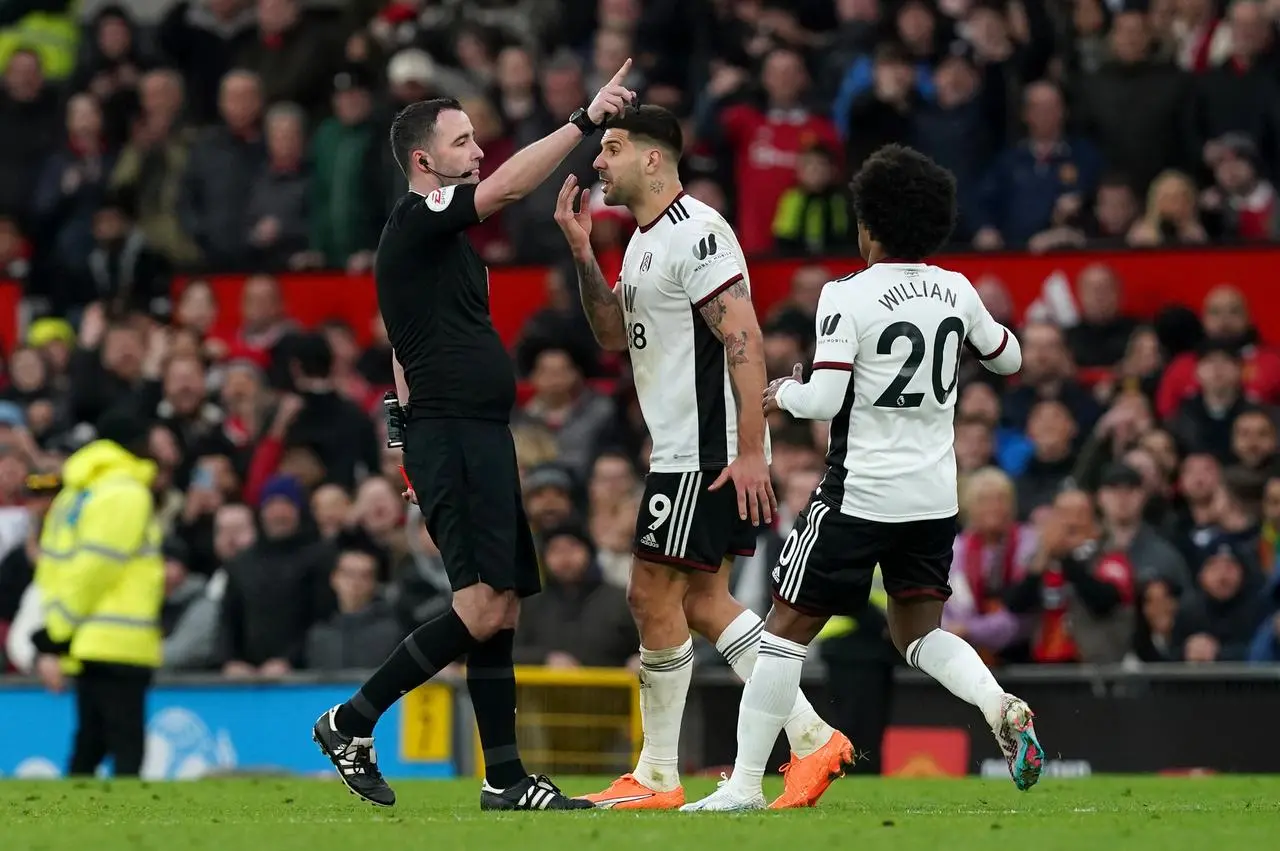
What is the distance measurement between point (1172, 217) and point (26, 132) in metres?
10.5

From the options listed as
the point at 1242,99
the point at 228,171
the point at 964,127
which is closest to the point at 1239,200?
the point at 1242,99

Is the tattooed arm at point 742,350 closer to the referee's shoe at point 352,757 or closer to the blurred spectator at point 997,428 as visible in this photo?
the referee's shoe at point 352,757

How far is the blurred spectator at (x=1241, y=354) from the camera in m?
15.5

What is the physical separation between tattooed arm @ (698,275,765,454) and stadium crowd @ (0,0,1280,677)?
15.9ft

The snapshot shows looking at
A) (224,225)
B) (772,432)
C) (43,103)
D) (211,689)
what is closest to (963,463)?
(772,432)

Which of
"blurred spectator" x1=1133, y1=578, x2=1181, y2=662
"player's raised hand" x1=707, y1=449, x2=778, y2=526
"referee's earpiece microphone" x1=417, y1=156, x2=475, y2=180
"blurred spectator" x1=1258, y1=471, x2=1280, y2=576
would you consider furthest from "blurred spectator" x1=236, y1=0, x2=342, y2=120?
"player's raised hand" x1=707, y1=449, x2=778, y2=526

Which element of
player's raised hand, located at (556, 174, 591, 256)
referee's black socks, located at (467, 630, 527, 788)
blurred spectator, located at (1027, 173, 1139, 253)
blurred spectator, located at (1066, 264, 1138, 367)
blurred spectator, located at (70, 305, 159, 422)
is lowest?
referee's black socks, located at (467, 630, 527, 788)

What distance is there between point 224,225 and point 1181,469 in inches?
347

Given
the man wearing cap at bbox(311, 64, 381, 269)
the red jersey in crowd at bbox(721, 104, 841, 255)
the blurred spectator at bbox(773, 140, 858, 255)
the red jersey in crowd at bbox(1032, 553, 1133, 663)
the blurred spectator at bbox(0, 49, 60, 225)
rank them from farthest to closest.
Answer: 1. the blurred spectator at bbox(0, 49, 60, 225)
2. the man wearing cap at bbox(311, 64, 381, 269)
3. the red jersey in crowd at bbox(721, 104, 841, 255)
4. the blurred spectator at bbox(773, 140, 858, 255)
5. the red jersey in crowd at bbox(1032, 553, 1133, 663)

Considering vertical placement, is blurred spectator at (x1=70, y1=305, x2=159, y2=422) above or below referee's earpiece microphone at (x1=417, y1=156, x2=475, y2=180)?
below

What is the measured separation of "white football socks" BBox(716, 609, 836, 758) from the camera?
29.7ft

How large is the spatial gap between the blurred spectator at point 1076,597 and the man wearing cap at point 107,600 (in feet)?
15.7

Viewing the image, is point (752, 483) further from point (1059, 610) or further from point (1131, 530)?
point (1131, 530)

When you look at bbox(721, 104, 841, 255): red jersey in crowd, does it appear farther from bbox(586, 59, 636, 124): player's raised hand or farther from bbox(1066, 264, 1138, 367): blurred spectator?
bbox(586, 59, 636, 124): player's raised hand
